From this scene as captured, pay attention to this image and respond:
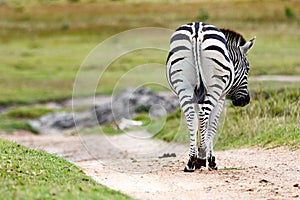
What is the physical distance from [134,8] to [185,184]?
52.1 meters

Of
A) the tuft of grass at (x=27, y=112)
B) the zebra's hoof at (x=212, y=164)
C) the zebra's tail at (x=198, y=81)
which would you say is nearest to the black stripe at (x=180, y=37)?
the zebra's tail at (x=198, y=81)

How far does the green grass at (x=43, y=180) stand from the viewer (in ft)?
30.8

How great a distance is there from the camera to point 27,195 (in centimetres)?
914

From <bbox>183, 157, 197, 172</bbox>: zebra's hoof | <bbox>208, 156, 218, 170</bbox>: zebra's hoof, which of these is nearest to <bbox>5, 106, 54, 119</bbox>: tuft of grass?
<bbox>208, 156, 218, 170</bbox>: zebra's hoof

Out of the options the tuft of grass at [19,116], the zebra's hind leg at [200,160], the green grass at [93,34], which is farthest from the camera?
the green grass at [93,34]

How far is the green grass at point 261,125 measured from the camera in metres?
17.2

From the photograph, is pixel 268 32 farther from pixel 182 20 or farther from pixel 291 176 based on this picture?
pixel 291 176

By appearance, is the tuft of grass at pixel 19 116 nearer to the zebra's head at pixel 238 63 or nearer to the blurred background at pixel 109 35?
the blurred background at pixel 109 35

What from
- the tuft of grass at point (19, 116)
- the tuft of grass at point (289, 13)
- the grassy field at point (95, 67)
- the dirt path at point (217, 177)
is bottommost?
the tuft of grass at point (19, 116)

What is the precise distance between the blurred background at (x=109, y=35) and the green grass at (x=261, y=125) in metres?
0.05

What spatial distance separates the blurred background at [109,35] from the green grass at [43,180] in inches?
270

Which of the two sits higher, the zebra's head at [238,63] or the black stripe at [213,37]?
the black stripe at [213,37]

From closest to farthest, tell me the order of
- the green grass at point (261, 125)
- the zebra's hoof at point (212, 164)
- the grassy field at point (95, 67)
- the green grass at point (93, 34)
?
1. the grassy field at point (95, 67)
2. the zebra's hoof at point (212, 164)
3. the green grass at point (261, 125)
4. the green grass at point (93, 34)

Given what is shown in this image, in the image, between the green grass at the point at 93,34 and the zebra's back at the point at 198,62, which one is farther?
the green grass at the point at 93,34
